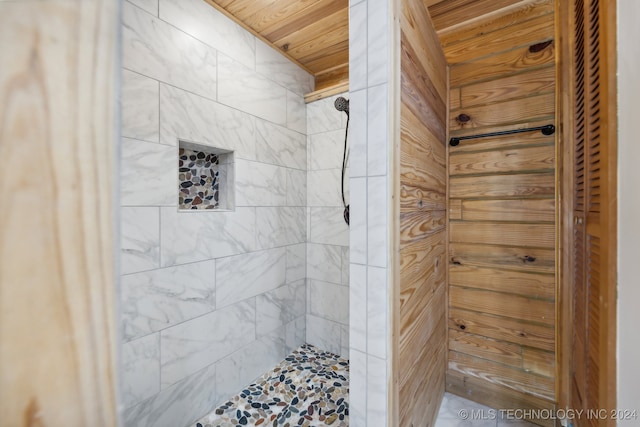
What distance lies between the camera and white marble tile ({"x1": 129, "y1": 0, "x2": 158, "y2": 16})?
3.92 feet

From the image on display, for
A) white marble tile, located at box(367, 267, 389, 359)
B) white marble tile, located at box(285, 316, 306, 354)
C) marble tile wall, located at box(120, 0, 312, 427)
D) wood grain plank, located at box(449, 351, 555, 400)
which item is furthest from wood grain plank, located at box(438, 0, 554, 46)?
white marble tile, located at box(285, 316, 306, 354)

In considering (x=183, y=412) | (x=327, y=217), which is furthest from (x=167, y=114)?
(x=183, y=412)

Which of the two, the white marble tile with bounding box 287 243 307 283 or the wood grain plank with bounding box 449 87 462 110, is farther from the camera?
the white marble tile with bounding box 287 243 307 283

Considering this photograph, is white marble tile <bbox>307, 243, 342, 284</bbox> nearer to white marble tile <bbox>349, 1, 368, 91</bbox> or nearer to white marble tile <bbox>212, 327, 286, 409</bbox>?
white marble tile <bbox>212, 327, 286, 409</bbox>

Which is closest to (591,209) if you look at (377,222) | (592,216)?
(592,216)

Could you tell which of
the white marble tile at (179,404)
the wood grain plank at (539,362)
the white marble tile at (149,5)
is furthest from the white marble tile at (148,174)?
the wood grain plank at (539,362)

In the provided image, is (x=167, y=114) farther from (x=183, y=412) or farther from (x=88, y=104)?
(x=183, y=412)

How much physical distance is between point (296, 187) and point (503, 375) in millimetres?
1789

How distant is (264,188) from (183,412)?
134 centimetres

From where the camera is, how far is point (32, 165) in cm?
17

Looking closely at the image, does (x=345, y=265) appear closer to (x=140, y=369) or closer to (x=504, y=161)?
(x=504, y=161)

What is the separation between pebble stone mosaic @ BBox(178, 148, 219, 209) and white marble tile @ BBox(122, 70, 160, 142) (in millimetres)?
256

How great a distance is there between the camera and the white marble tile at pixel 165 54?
3.85 feet

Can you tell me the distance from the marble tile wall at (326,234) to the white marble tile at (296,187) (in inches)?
1.5
